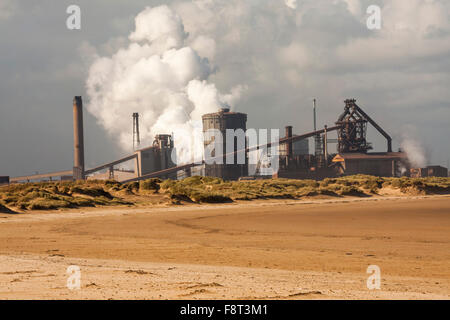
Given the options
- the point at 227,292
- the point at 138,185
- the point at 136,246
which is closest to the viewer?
the point at 227,292

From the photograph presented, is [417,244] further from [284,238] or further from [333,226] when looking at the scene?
[333,226]

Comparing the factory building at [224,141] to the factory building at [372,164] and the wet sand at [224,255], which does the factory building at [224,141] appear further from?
the wet sand at [224,255]

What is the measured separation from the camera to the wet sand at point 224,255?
314 inches

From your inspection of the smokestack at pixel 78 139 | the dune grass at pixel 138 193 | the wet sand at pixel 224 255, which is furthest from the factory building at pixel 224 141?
the wet sand at pixel 224 255

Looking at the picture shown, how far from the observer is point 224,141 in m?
84.4

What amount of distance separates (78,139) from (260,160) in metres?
25.2

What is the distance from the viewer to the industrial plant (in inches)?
3061

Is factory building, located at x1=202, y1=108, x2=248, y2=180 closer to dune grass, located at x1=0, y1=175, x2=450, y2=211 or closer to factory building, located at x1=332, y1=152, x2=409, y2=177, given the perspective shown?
factory building, located at x1=332, y1=152, x2=409, y2=177

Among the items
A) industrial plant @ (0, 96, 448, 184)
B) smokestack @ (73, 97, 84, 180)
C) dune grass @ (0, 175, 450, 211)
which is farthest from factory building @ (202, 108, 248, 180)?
dune grass @ (0, 175, 450, 211)

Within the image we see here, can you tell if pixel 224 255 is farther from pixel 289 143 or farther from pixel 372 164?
pixel 372 164

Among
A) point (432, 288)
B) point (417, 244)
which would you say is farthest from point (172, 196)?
point (432, 288)

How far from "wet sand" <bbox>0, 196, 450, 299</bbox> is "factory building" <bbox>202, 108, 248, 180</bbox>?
5356 centimetres
